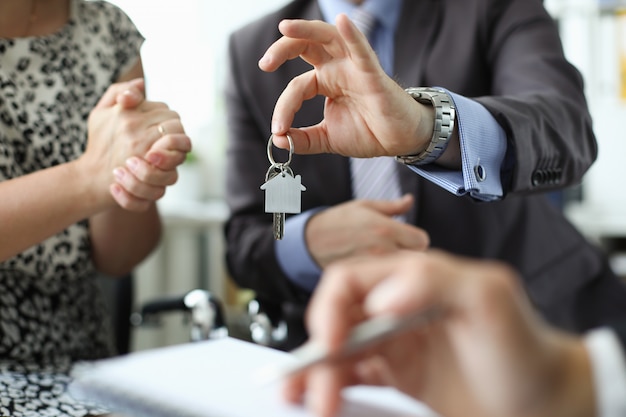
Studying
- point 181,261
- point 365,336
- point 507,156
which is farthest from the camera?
point 181,261

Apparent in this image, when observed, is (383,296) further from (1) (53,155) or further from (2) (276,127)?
(1) (53,155)

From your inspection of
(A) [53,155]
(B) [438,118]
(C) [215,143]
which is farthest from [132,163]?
(C) [215,143]

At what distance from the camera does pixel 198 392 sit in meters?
0.33

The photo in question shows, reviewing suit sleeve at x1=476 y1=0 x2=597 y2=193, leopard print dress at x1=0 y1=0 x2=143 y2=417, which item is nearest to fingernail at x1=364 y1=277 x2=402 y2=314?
suit sleeve at x1=476 y1=0 x2=597 y2=193

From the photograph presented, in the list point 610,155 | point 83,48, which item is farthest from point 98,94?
point 610,155

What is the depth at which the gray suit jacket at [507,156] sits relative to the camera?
25.3 inches

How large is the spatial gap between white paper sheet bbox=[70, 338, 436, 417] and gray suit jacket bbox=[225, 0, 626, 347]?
9.6 inches

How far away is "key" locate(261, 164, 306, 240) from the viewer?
1.65 feet

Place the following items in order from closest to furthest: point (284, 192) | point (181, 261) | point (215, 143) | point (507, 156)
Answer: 1. point (284, 192)
2. point (507, 156)
3. point (181, 261)
4. point (215, 143)

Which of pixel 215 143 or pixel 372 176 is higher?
pixel 372 176

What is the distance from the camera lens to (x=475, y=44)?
80cm

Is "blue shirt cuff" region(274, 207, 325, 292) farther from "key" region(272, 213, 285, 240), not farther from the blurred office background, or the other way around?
the blurred office background

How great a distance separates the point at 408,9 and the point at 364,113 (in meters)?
0.27

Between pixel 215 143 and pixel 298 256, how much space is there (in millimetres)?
1546
